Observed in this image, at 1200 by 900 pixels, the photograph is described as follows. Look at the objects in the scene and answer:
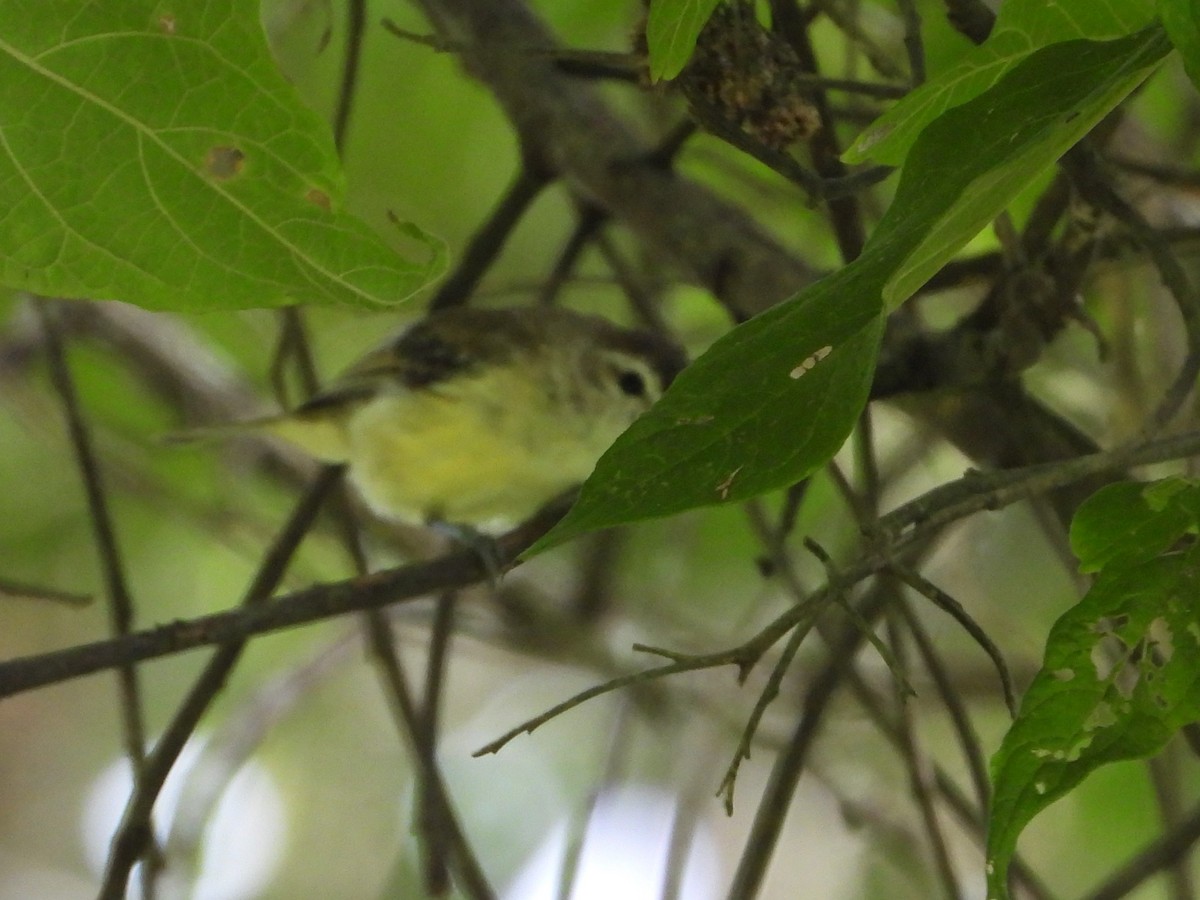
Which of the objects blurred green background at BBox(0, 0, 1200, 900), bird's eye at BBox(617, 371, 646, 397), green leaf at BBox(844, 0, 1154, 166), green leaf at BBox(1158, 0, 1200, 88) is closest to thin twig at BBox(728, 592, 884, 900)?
blurred green background at BBox(0, 0, 1200, 900)

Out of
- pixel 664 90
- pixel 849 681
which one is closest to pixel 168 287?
pixel 664 90

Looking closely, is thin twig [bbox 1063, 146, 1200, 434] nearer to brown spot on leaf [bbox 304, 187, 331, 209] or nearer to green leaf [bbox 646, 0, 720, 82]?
green leaf [bbox 646, 0, 720, 82]

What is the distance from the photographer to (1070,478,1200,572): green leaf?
3.03 feet

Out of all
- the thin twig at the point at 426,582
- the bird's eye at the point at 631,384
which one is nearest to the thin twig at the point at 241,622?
the thin twig at the point at 426,582

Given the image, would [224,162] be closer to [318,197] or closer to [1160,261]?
[318,197]

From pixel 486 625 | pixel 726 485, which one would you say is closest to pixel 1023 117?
pixel 726 485

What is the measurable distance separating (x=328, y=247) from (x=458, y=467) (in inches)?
61.5

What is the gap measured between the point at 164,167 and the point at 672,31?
18.1 inches

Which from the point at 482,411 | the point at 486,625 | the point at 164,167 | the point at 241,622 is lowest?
the point at 241,622

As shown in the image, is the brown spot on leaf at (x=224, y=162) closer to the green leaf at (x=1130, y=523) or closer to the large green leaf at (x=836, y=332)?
the large green leaf at (x=836, y=332)

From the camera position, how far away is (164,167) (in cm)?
118

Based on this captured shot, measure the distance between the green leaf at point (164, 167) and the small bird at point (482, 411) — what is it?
4.41 ft

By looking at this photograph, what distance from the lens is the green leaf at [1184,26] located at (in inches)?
29.4

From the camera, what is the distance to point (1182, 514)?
917mm
